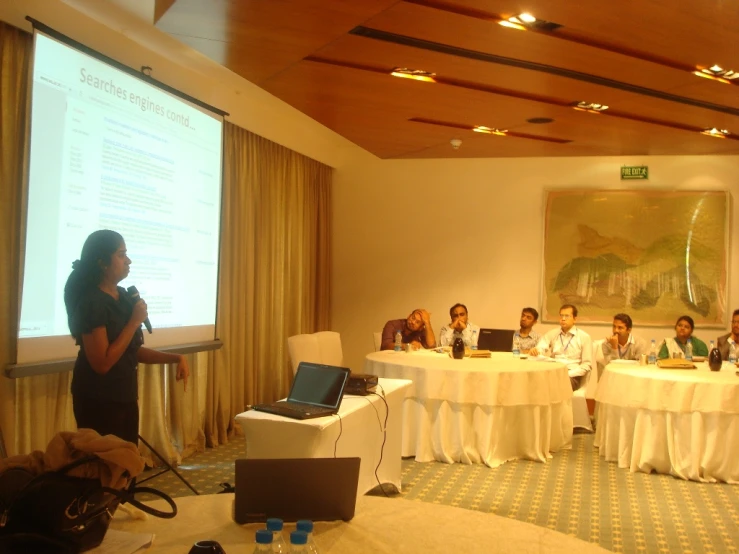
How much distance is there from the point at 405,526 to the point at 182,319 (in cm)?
423

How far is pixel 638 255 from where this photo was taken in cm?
823

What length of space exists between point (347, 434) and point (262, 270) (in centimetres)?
390

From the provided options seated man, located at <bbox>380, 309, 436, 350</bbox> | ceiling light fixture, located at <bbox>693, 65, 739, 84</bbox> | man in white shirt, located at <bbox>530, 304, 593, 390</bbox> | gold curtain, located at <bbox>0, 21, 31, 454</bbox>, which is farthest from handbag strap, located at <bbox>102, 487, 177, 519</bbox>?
man in white shirt, located at <bbox>530, 304, 593, 390</bbox>

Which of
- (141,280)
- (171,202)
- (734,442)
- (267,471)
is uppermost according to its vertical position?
(171,202)

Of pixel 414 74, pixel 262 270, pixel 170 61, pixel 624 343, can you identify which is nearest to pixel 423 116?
pixel 414 74

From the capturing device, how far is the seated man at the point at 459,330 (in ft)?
25.0

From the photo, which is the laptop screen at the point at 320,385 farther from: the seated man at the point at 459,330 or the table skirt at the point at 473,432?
the seated man at the point at 459,330

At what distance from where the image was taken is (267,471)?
173cm

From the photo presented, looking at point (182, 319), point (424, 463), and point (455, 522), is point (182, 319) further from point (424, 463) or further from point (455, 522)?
point (455, 522)

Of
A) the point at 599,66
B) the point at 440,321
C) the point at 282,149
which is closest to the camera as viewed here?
the point at 599,66

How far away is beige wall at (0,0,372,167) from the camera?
4.54 metres

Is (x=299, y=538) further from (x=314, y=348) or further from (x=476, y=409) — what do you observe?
(x=314, y=348)

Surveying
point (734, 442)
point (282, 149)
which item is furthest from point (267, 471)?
point (282, 149)

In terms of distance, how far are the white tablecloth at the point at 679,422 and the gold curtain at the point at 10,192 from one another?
4336 millimetres
